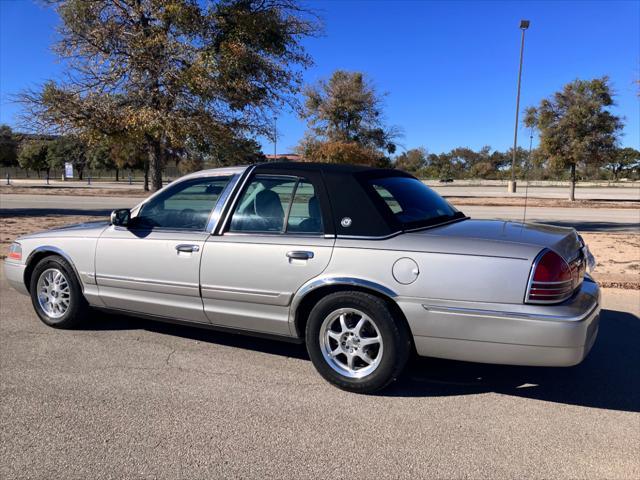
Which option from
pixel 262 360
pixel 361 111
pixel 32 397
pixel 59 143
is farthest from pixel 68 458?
pixel 361 111

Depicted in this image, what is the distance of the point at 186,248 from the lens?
13.7 ft

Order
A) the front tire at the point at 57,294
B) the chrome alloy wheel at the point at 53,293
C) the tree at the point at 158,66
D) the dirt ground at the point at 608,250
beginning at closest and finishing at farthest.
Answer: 1. the front tire at the point at 57,294
2. the chrome alloy wheel at the point at 53,293
3. the dirt ground at the point at 608,250
4. the tree at the point at 158,66

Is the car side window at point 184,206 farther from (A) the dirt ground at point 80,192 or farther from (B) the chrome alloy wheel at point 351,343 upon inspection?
(A) the dirt ground at point 80,192

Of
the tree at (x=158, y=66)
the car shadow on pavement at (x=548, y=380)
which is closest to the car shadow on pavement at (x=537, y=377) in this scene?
the car shadow on pavement at (x=548, y=380)

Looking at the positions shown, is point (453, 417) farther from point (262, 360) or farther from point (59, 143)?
point (59, 143)

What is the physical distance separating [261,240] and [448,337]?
1519 mm

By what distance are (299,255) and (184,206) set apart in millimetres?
1356

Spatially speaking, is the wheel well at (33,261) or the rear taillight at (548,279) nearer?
the rear taillight at (548,279)

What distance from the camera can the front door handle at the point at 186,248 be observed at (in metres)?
4.13

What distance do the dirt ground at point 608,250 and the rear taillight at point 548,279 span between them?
4.05m

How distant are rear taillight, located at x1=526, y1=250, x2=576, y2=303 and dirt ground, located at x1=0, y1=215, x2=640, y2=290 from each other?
4.05 meters

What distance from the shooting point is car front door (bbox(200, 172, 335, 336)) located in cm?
375

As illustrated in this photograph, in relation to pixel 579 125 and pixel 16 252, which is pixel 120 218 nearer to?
pixel 16 252

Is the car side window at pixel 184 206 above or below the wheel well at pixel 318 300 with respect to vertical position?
above
